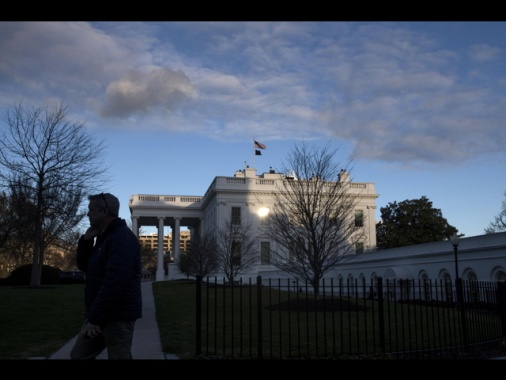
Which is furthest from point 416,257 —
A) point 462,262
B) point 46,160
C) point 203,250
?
point 46,160

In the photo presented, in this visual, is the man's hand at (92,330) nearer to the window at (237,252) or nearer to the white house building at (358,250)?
the white house building at (358,250)

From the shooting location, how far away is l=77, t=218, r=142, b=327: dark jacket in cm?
414

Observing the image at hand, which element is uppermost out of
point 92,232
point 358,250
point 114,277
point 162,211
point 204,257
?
point 162,211

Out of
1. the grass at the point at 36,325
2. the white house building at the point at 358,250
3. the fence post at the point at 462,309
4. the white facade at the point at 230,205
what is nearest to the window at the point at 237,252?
the white house building at the point at 358,250

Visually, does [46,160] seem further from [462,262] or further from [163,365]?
[163,365]

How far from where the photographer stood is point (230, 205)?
6000 cm

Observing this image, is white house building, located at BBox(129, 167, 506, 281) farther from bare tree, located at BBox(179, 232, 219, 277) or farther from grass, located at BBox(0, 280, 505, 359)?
grass, located at BBox(0, 280, 505, 359)

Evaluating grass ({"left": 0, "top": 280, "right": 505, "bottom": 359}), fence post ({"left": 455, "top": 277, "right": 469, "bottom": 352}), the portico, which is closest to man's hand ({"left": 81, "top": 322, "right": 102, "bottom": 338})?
grass ({"left": 0, "top": 280, "right": 505, "bottom": 359})

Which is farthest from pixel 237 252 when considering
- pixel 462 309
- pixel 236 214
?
pixel 462 309

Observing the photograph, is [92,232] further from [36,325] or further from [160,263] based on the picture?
[160,263]

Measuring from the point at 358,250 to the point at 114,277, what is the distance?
38.7 meters

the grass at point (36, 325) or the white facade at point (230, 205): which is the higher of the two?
the white facade at point (230, 205)

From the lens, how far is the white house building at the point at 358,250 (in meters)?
27.1

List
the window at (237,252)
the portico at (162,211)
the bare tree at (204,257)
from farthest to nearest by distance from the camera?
the portico at (162,211), the window at (237,252), the bare tree at (204,257)
